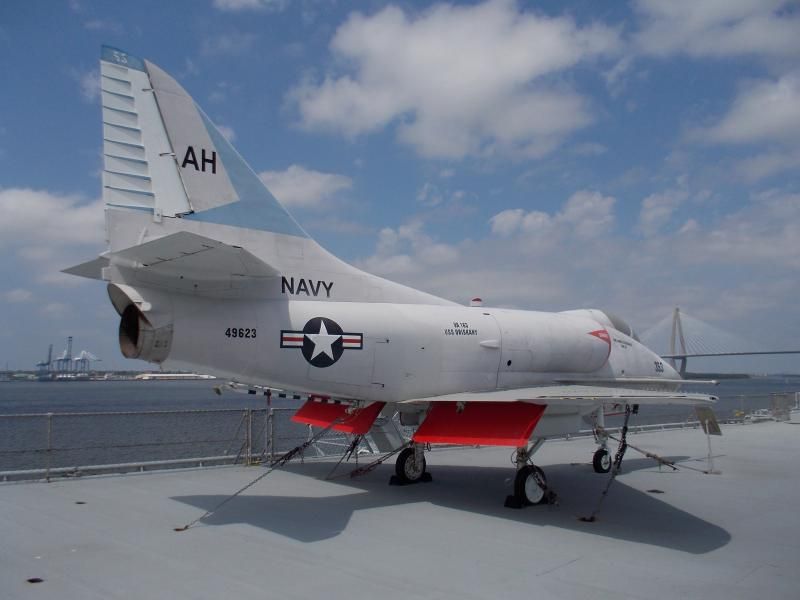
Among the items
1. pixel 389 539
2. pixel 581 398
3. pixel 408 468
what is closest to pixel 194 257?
pixel 389 539

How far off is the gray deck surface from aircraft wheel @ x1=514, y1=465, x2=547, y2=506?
247 millimetres

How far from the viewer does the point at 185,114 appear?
346 inches

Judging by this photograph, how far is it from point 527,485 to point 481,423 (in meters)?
1.13

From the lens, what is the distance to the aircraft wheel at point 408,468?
10.9 meters

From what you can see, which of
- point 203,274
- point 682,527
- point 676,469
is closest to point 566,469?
point 676,469

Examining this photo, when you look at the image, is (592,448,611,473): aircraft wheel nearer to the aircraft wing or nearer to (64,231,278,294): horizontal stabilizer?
the aircraft wing

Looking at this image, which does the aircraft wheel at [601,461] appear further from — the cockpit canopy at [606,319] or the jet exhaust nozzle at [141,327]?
the jet exhaust nozzle at [141,327]

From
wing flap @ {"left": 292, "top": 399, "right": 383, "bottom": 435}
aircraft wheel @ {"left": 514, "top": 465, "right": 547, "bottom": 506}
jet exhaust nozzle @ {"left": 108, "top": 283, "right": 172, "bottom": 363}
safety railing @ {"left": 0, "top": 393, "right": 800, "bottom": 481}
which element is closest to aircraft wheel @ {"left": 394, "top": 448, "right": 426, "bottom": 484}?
wing flap @ {"left": 292, "top": 399, "right": 383, "bottom": 435}

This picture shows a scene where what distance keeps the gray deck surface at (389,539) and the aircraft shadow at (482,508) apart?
3 centimetres

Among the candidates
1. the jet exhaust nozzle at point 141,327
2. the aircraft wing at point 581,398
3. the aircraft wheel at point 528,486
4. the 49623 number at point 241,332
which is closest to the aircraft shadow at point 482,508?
the aircraft wheel at point 528,486

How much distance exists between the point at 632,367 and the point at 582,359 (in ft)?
6.56

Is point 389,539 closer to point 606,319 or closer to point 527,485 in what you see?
point 527,485

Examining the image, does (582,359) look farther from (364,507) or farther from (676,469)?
(364,507)

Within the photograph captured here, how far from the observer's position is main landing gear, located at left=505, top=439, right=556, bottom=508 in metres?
9.22
